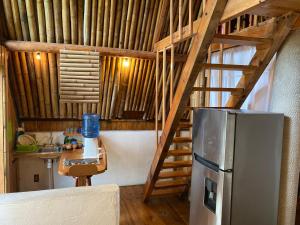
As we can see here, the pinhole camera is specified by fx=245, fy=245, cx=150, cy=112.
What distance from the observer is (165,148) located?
3.02 m

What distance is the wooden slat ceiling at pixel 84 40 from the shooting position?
3049mm

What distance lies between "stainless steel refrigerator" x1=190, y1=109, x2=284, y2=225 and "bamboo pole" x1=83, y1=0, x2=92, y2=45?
208 cm

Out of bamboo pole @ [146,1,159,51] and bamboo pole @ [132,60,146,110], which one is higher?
bamboo pole @ [146,1,159,51]

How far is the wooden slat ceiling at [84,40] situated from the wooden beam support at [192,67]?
1284 millimetres

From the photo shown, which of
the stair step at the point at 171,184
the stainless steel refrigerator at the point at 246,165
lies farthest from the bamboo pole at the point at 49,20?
the stair step at the point at 171,184

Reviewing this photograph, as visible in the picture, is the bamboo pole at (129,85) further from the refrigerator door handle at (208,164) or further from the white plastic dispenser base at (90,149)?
the refrigerator door handle at (208,164)

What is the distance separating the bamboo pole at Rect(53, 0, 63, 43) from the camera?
300 cm

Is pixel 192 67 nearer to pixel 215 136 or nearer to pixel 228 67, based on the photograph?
pixel 228 67

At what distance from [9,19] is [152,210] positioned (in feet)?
10.3

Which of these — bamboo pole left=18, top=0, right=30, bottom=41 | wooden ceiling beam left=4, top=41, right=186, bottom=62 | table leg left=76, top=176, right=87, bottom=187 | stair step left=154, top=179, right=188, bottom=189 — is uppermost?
bamboo pole left=18, top=0, right=30, bottom=41

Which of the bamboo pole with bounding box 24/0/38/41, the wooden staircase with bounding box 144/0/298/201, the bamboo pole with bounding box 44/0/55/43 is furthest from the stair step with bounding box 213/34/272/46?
the bamboo pole with bounding box 24/0/38/41

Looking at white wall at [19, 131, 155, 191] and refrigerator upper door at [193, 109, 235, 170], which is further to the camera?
white wall at [19, 131, 155, 191]

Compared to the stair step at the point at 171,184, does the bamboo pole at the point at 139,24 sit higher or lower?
higher

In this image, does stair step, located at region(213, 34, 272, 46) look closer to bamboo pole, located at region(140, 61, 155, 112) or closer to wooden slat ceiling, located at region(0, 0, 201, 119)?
wooden slat ceiling, located at region(0, 0, 201, 119)
